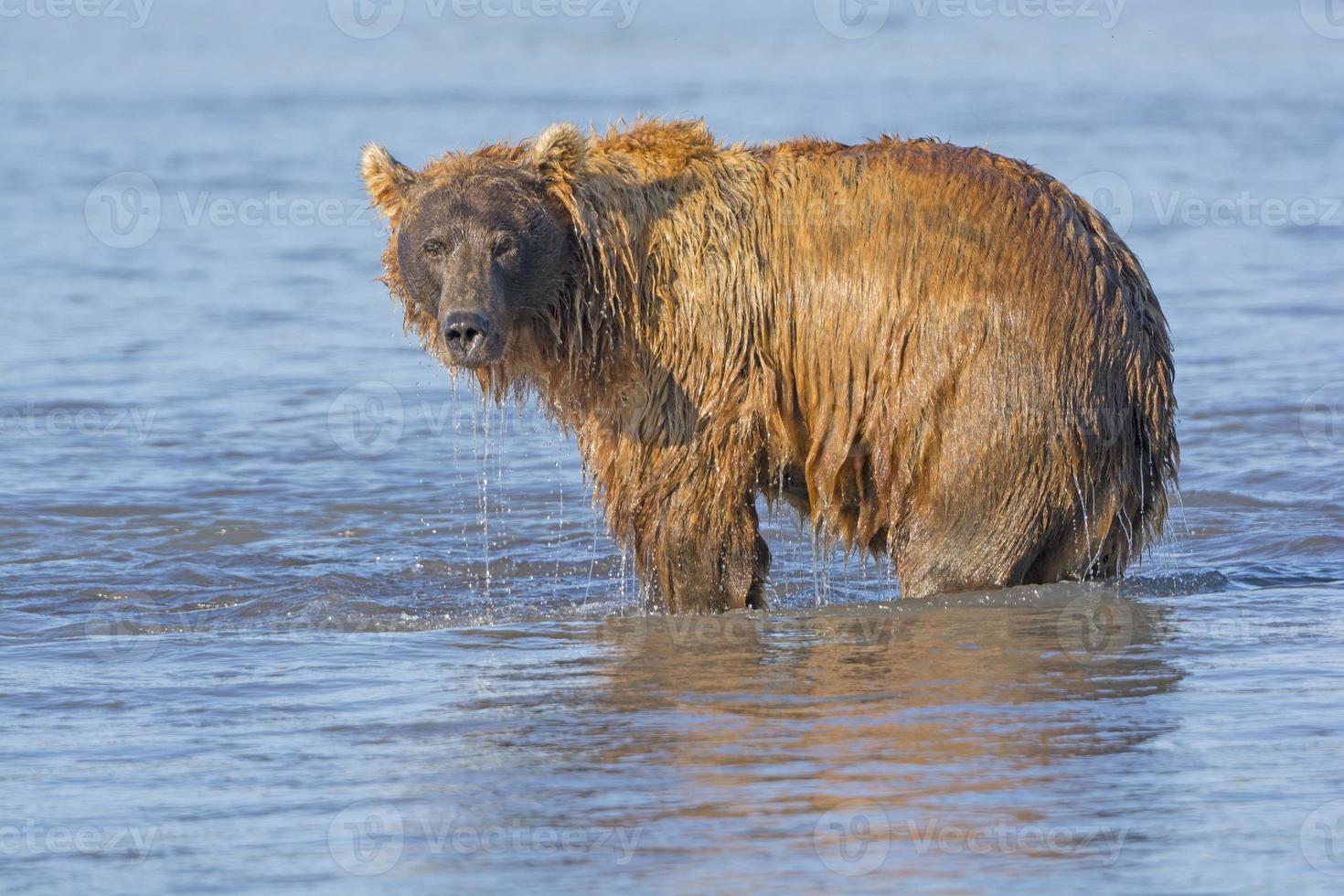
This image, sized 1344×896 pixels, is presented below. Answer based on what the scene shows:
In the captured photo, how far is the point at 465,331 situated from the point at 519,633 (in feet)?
4.80

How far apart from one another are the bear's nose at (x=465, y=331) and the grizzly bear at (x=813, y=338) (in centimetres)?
1

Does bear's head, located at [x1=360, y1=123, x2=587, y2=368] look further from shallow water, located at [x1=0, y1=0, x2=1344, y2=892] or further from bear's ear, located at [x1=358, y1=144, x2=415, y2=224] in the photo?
shallow water, located at [x1=0, y1=0, x2=1344, y2=892]

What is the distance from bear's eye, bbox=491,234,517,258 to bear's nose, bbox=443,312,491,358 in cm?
37

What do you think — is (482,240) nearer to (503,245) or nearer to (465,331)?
(503,245)

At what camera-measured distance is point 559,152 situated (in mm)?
8453

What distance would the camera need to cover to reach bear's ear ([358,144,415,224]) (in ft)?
28.3

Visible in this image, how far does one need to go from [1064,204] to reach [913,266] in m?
0.71

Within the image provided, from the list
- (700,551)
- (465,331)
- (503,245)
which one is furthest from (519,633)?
(503,245)

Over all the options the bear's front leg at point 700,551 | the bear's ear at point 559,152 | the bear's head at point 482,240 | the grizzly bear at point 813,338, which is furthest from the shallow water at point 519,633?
the bear's ear at point 559,152

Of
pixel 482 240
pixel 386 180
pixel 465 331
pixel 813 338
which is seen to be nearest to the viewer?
pixel 465 331

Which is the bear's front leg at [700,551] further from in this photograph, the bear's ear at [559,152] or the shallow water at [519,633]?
the bear's ear at [559,152]

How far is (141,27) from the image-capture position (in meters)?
42.1

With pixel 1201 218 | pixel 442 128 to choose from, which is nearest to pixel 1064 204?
pixel 1201 218

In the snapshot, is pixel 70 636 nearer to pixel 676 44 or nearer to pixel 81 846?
pixel 81 846
